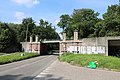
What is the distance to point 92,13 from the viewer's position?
10100cm

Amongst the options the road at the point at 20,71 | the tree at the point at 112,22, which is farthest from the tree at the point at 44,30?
the road at the point at 20,71

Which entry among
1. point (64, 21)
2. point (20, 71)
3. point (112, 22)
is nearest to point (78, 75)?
point (20, 71)

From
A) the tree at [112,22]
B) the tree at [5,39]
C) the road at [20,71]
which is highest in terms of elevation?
the tree at [112,22]

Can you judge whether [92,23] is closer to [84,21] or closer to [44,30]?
[84,21]

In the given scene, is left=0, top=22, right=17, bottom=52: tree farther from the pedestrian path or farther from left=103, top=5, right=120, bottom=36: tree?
the pedestrian path

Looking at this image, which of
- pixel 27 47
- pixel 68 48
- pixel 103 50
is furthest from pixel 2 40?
pixel 103 50

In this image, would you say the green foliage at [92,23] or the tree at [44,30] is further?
the tree at [44,30]

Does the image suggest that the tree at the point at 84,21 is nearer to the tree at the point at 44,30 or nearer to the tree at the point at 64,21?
the tree at the point at 64,21

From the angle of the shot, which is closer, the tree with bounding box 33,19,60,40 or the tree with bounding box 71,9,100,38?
the tree with bounding box 71,9,100,38

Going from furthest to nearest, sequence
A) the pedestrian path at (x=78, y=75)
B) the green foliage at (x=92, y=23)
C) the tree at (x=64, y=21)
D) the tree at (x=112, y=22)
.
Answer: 1. the tree at (x=64, y=21)
2. the green foliage at (x=92, y=23)
3. the tree at (x=112, y=22)
4. the pedestrian path at (x=78, y=75)

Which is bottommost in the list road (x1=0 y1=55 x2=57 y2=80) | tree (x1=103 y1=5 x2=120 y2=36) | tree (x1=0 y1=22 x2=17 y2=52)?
road (x1=0 y1=55 x2=57 y2=80)

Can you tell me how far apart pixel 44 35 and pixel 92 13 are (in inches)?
1040

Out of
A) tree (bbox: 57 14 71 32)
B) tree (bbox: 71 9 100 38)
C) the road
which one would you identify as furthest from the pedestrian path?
tree (bbox: 57 14 71 32)

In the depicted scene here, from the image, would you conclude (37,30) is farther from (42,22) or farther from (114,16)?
(114,16)
